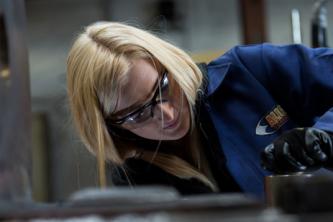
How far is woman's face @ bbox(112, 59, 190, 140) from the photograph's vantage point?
1.03 meters

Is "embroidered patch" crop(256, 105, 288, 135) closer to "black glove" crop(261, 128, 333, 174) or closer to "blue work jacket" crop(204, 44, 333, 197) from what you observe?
"blue work jacket" crop(204, 44, 333, 197)

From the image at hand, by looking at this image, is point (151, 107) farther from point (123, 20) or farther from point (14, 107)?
point (123, 20)

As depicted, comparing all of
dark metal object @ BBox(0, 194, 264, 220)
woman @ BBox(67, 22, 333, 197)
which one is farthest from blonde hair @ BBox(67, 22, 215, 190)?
dark metal object @ BBox(0, 194, 264, 220)

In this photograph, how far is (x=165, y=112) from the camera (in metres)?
1.05

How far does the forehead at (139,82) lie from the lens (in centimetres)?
103

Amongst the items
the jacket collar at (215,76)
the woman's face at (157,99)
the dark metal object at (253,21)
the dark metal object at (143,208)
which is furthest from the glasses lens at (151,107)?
the dark metal object at (253,21)

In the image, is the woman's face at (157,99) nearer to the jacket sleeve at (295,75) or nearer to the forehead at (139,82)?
the forehead at (139,82)

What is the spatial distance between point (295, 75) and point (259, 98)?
0.08 meters

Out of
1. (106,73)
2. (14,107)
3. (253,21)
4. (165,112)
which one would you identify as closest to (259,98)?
(165,112)

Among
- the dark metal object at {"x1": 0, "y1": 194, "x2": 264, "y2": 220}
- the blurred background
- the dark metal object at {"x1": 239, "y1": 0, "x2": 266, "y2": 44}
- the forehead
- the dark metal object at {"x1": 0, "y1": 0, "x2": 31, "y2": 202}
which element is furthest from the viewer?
the blurred background

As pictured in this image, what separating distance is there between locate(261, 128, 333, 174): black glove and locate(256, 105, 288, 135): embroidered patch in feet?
0.93

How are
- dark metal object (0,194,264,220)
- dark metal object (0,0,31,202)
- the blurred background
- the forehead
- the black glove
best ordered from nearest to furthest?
1. dark metal object (0,194,264,220)
2. dark metal object (0,0,31,202)
3. the black glove
4. the forehead
5. the blurred background

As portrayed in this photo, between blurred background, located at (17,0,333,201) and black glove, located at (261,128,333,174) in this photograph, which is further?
blurred background, located at (17,0,333,201)

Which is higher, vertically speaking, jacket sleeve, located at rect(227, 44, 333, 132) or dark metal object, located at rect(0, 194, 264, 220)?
dark metal object, located at rect(0, 194, 264, 220)
